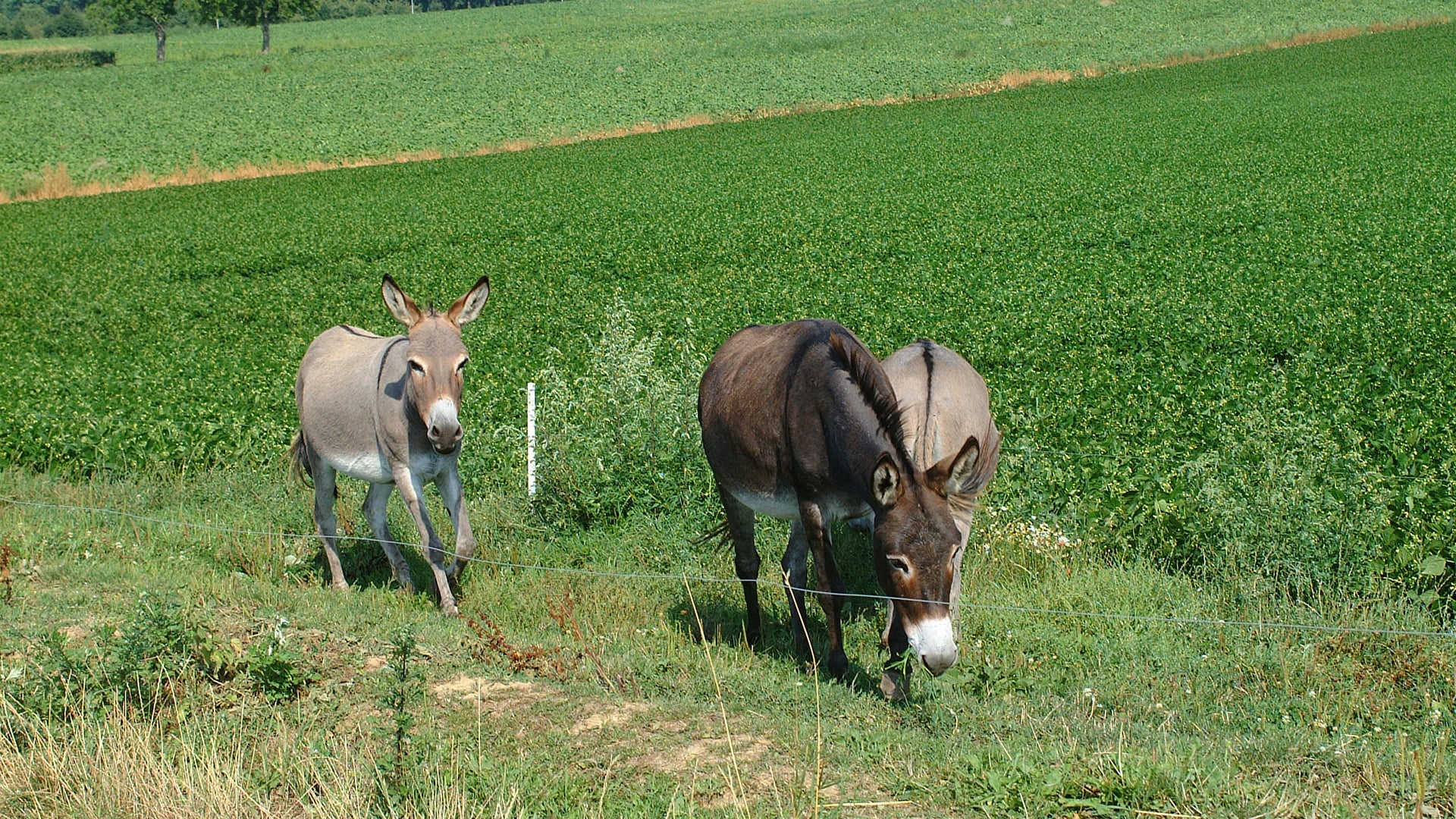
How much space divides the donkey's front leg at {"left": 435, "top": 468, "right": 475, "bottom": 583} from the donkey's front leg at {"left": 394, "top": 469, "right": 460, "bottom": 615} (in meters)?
0.11

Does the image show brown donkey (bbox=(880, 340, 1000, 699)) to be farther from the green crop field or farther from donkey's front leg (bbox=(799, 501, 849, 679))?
the green crop field

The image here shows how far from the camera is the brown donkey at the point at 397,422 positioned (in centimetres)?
818

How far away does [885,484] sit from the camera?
5766 millimetres

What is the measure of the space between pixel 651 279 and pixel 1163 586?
1625 centimetres

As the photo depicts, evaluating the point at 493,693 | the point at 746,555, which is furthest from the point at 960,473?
the point at 493,693

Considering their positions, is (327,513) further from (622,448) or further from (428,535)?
(622,448)

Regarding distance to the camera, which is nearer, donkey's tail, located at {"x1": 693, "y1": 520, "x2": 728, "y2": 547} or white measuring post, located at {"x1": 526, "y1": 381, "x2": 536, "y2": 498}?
donkey's tail, located at {"x1": 693, "y1": 520, "x2": 728, "y2": 547}

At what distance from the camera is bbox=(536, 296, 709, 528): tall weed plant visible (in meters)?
10.5

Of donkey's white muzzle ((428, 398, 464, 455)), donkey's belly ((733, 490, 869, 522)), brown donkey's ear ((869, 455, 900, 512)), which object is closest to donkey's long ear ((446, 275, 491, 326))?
donkey's white muzzle ((428, 398, 464, 455))

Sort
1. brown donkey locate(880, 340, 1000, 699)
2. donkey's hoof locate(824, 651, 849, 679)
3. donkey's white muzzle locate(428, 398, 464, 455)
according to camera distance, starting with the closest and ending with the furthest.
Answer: brown donkey locate(880, 340, 1000, 699)
donkey's hoof locate(824, 651, 849, 679)
donkey's white muzzle locate(428, 398, 464, 455)

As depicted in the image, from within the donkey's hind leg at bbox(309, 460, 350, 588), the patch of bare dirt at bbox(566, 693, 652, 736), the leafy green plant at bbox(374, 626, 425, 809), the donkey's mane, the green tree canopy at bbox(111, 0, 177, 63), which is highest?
the green tree canopy at bbox(111, 0, 177, 63)

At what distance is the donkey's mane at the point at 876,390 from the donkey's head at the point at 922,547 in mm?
184

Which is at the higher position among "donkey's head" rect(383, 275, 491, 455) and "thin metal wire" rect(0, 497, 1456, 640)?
"donkey's head" rect(383, 275, 491, 455)

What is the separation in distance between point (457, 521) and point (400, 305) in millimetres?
1642
